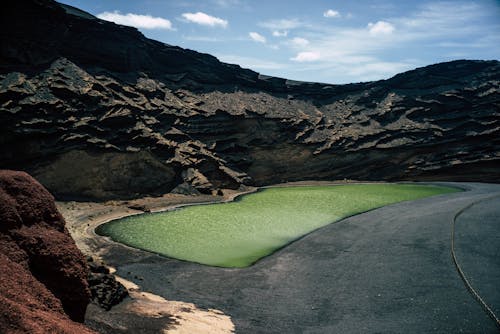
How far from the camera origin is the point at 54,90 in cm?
3697

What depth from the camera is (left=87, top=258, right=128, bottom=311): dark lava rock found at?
11.7 metres

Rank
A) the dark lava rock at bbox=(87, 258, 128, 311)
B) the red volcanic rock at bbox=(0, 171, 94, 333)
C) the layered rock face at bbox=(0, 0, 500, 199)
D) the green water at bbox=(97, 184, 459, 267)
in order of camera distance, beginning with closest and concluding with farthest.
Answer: the red volcanic rock at bbox=(0, 171, 94, 333), the dark lava rock at bbox=(87, 258, 128, 311), the green water at bbox=(97, 184, 459, 267), the layered rock face at bbox=(0, 0, 500, 199)

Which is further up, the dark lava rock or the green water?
the dark lava rock

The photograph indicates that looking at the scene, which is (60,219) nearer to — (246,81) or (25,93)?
(25,93)

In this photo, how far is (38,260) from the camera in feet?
23.9

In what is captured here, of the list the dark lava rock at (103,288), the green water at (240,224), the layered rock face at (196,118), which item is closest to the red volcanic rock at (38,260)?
the dark lava rock at (103,288)

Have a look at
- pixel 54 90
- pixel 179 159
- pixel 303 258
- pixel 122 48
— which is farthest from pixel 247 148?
pixel 303 258

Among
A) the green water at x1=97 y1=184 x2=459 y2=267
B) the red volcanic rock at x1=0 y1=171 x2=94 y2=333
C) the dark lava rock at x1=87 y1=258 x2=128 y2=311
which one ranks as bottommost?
the green water at x1=97 y1=184 x2=459 y2=267

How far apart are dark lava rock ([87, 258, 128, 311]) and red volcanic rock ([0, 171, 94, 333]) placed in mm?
4088

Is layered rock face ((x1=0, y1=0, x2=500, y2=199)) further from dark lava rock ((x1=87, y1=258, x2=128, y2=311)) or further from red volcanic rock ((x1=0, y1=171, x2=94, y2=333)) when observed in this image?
red volcanic rock ((x1=0, y1=171, x2=94, y2=333))

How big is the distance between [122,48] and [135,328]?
144 ft

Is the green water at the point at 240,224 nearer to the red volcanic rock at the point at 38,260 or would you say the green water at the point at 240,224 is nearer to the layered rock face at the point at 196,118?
the layered rock face at the point at 196,118

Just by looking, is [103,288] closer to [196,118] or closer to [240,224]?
[240,224]

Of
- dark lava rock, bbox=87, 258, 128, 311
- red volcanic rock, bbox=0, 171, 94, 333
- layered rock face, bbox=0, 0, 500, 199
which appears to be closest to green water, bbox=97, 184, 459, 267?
dark lava rock, bbox=87, 258, 128, 311
